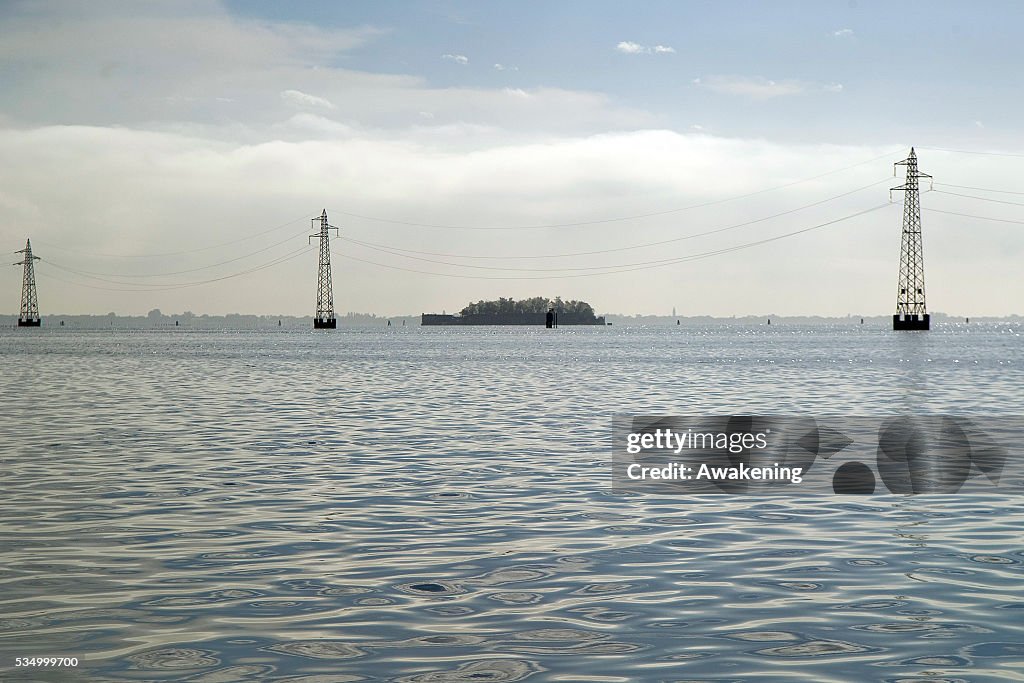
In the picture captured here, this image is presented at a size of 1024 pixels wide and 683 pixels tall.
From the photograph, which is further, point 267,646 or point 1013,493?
point 1013,493

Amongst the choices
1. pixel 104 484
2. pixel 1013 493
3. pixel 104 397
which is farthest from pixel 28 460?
pixel 104 397

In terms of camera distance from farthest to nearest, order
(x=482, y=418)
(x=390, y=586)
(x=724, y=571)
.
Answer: (x=482, y=418) → (x=724, y=571) → (x=390, y=586)

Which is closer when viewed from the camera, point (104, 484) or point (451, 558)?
point (451, 558)

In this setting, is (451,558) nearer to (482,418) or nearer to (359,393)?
(482,418)

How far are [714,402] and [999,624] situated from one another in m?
37.8

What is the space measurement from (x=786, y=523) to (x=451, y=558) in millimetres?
6586

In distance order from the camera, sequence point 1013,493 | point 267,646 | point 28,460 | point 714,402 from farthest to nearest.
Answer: point 714,402, point 28,460, point 1013,493, point 267,646

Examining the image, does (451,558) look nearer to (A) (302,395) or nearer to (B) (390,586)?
(B) (390,586)

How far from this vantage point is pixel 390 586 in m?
14.5

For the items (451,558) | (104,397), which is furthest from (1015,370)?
(451,558)

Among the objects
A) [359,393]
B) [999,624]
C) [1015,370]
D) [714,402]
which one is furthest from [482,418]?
[1015,370]

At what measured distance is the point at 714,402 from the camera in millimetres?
A: 50219

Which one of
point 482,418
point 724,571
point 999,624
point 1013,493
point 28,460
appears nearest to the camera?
point 999,624

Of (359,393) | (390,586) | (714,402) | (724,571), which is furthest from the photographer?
(359,393)
